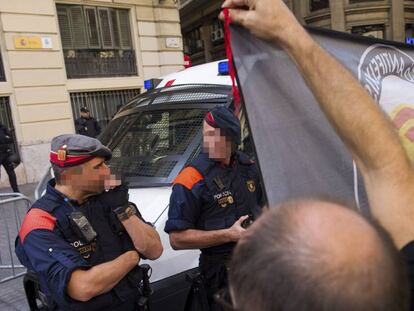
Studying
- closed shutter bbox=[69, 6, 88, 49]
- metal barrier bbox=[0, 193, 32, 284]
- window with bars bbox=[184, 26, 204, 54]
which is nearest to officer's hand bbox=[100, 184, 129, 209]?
metal barrier bbox=[0, 193, 32, 284]

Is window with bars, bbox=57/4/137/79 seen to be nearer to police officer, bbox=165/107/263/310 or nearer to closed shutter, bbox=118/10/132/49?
closed shutter, bbox=118/10/132/49

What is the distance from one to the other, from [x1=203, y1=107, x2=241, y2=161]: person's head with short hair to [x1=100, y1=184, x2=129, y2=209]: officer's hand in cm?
58

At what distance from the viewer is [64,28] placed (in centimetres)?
1171

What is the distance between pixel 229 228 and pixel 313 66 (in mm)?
1339

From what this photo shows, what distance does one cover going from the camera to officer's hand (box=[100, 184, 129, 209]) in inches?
86.9

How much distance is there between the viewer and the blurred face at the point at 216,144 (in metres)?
2.48

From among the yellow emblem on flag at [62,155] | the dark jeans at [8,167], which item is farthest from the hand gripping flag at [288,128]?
the dark jeans at [8,167]

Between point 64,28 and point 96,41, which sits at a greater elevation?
point 64,28

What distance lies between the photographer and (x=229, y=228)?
7.84 ft

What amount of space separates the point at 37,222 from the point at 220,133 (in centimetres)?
111

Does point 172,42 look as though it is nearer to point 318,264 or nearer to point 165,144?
point 165,144

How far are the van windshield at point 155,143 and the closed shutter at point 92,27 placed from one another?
30.1ft

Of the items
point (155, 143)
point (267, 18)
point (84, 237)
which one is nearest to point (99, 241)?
point (84, 237)

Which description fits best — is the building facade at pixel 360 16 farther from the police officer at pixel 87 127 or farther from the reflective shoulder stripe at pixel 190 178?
the reflective shoulder stripe at pixel 190 178
